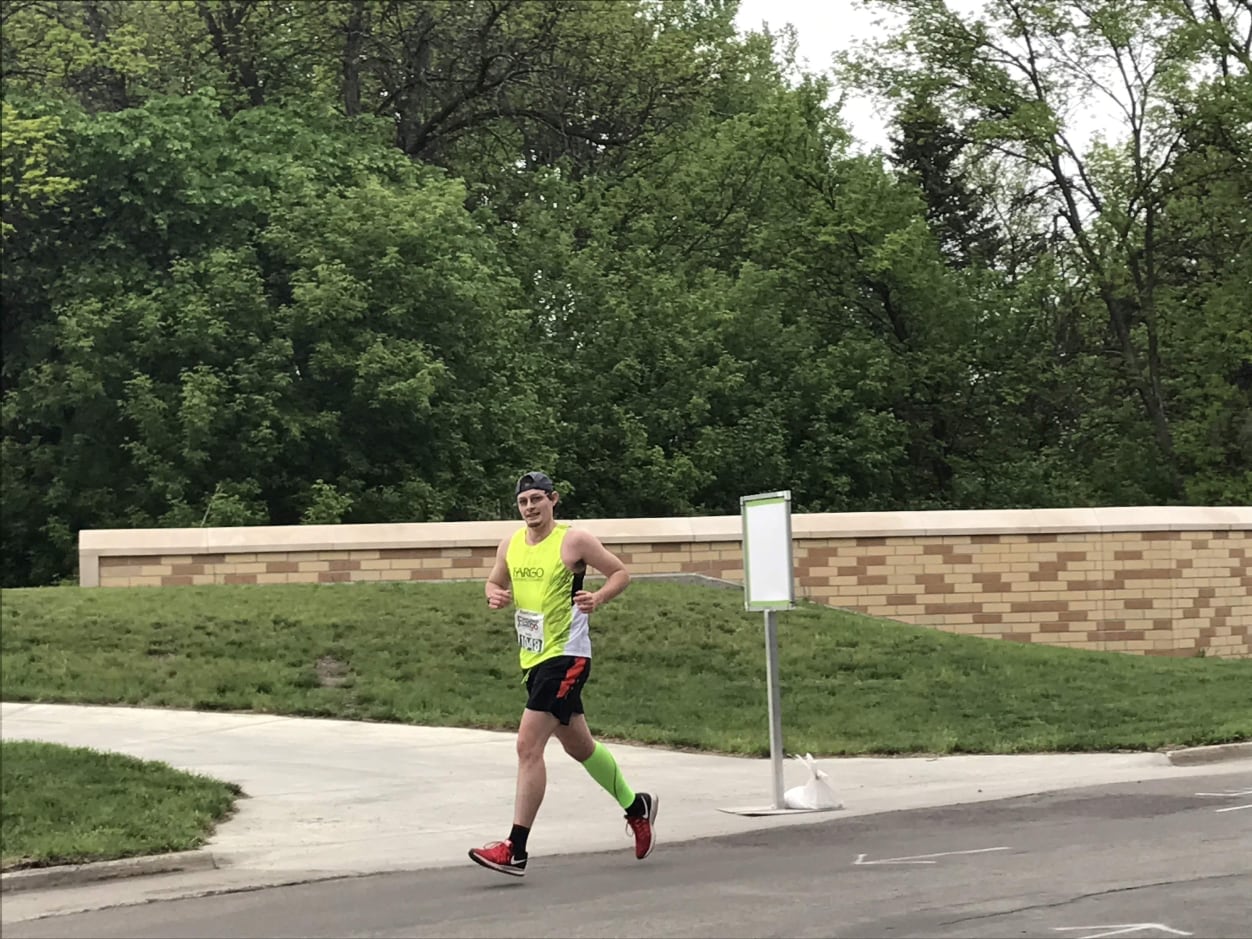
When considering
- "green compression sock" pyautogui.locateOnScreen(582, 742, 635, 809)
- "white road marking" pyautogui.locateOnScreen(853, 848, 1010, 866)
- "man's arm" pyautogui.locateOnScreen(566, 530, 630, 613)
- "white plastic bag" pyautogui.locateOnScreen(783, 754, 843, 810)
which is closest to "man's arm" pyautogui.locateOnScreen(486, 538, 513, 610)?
"man's arm" pyautogui.locateOnScreen(566, 530, 630, 613)

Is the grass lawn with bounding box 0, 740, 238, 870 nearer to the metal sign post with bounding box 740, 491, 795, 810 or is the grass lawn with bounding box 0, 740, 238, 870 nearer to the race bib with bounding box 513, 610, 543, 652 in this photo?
the race bib with bounding box 513, 610, 543, 652

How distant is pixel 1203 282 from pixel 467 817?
102 feet

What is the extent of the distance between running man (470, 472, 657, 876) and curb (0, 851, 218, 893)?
145 centimetres

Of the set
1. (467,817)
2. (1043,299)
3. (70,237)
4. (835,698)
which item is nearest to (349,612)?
(835,698)

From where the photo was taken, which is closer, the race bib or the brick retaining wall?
the race bib

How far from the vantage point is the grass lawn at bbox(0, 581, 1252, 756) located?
14547 mm

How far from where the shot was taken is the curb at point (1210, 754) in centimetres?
1326

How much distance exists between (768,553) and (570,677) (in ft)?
8.77

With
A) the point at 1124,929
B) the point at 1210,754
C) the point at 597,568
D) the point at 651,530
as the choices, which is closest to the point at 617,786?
the point at 597,568

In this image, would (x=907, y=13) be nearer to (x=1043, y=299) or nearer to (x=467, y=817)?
(x=1043, y=299)

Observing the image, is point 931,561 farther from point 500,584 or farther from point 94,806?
point 94,806

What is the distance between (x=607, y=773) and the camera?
27.3 ft

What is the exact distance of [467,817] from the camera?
10023mm

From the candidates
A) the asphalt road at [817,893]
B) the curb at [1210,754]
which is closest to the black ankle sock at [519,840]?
the asphalt road at [817,893]
